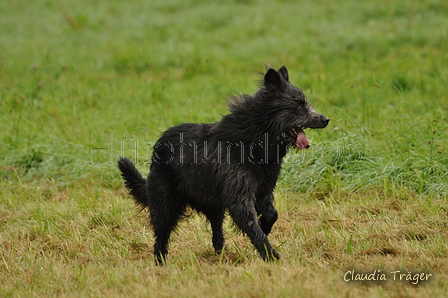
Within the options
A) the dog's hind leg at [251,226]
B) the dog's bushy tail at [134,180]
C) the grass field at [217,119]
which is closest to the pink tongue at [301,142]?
the dog's hind leg at [251,226]

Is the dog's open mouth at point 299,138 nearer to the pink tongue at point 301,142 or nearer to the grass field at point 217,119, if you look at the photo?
the pink tongue at point 301,142

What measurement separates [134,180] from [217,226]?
3.00 feet

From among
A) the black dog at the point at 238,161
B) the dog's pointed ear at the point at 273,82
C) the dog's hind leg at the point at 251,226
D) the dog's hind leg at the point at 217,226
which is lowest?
the dog's hind leg at the point at 217,226

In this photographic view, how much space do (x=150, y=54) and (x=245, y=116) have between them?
8332 millimetres

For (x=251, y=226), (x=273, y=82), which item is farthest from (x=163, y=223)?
(x=273, y=82)

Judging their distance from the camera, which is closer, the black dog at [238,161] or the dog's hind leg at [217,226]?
the black dog at [238,161]

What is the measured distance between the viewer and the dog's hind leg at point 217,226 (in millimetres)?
4738

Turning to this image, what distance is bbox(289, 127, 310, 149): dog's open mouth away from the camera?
4289 millimetres

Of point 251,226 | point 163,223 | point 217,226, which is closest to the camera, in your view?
point 251,226

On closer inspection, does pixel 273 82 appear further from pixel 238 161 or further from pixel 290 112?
pixel 238 161

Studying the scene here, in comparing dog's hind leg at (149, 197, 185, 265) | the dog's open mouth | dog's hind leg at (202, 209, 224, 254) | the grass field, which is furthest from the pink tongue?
dog's hind leg at (149, 197, 185, 265)

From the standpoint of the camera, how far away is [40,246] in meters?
4.98

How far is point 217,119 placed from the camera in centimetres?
820

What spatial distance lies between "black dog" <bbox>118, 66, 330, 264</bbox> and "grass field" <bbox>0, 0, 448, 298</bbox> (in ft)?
1.10
